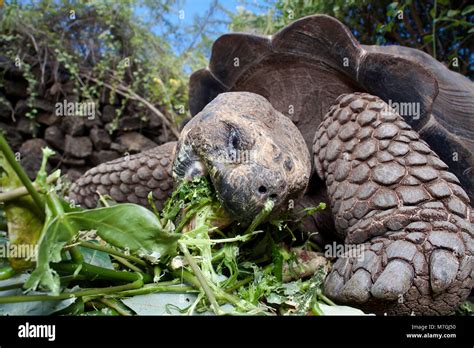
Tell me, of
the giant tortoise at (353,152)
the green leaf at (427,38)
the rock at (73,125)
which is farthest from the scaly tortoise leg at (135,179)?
the green leaf at (427,38)

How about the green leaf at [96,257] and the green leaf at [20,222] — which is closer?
the green leaf at [20,222]

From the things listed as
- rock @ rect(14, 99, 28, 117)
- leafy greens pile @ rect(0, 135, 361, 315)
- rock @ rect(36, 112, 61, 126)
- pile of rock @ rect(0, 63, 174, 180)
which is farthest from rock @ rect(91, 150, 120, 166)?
leafy greens pile @ rect(0, 135, 361, 315)

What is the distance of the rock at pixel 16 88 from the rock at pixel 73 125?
0.48 m

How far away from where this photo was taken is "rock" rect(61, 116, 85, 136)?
4480 millimetres

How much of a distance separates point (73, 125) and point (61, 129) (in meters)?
0.16

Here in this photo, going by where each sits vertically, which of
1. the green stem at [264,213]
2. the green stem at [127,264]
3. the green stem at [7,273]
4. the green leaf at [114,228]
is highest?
the green leaf at [114,228]

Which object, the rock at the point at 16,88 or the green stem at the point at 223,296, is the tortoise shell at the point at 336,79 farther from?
the rock at the point at 16,88

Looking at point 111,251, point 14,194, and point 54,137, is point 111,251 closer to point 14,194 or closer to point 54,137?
point 14,194

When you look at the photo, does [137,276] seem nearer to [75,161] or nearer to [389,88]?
[389,88]

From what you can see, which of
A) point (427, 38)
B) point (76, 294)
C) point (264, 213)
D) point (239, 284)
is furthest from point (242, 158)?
point (427, 38)

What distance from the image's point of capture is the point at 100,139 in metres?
4.51

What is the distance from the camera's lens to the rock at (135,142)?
463 centimetres

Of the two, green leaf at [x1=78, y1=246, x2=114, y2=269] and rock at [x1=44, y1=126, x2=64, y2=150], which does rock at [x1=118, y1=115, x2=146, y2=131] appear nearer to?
rock at [x1=44, y1=126, x2=64, y2=150]
